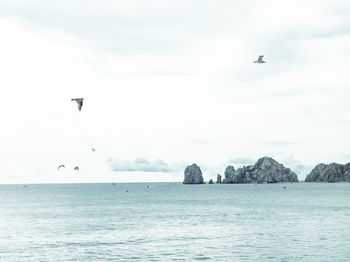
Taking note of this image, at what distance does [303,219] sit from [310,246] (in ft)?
149

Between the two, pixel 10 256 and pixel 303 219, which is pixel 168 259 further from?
pixel 303 219

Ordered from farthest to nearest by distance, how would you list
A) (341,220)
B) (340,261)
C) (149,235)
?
(341,220)
(149,235)
(340,261)

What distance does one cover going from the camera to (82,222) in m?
121

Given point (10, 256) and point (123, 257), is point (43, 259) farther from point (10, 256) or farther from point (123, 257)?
point (123, 257)

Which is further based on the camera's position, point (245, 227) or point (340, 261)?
point (245, 227)

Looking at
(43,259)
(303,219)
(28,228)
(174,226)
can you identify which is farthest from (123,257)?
(303,219)

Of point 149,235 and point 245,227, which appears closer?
point 149,235

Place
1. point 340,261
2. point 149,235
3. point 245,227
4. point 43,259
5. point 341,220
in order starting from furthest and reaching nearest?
point 341,220 → point 245,227 → point 149,235 → point 43,259 → point 340,261

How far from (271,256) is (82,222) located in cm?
6483

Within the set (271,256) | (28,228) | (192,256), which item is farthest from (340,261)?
(28,228)

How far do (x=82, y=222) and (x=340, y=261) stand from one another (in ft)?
242

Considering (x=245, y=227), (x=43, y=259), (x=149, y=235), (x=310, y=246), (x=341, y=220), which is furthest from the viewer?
(x=341, y=220)

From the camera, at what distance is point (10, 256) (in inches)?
2847

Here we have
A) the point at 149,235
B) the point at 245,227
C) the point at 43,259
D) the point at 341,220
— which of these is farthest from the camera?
the point at 341,220
